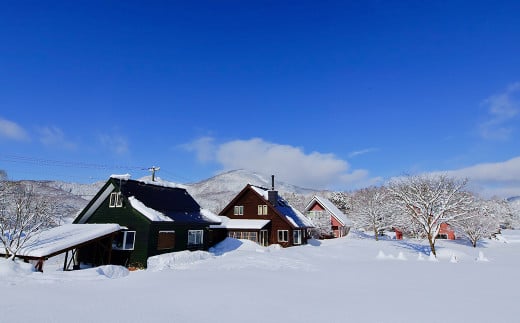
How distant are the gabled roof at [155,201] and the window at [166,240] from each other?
45.4 inches

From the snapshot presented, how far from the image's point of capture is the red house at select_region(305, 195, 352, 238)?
5216cm

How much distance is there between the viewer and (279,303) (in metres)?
10.8

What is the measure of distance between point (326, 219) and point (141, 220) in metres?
34.3

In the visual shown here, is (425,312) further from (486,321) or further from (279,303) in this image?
(279,303)

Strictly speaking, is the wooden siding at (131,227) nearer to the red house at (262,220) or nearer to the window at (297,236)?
the red house at (262,220)

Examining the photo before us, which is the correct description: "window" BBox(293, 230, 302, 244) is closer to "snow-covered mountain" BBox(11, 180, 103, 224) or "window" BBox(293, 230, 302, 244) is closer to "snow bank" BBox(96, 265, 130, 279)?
"snow bank" BBox(96, 265, 130, 279)

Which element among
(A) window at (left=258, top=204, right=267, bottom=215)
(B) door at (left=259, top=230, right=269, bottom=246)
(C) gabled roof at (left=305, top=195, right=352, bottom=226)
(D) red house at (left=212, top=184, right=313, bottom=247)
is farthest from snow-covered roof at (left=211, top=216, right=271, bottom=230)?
(C) gabled roof at (left=305, top=195, right=352, bottom=226)

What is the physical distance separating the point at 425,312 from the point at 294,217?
3451 centimetres

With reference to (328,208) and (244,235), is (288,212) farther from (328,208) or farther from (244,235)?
(328,208)

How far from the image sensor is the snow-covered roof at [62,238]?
1917 centimetres

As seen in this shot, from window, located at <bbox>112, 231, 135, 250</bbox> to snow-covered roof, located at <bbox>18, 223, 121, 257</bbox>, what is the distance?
Answer: 0.99 m

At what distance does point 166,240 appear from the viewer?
84.8ft

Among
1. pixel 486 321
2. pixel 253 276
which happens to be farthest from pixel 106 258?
pixel 486 321

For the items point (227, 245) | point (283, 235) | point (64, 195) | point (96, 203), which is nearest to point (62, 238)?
point (96, 203)
